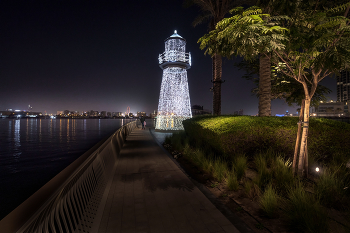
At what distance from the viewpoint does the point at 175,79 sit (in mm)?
18422

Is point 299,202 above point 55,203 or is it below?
below

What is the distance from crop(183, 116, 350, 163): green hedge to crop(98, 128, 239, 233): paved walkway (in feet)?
6.88

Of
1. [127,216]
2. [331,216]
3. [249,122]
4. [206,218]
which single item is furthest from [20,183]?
[331,216]

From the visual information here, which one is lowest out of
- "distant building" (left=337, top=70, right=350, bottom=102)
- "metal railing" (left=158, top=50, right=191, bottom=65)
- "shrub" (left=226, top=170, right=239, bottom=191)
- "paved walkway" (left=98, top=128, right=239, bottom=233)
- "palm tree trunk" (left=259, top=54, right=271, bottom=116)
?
"paved walkway" (left=98, top=128, right=239, bottom=233)

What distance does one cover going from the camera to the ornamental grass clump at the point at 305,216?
2848mm

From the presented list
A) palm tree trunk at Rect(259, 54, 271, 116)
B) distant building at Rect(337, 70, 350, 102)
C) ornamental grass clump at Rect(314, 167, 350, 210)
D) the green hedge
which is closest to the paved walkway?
the green hedge

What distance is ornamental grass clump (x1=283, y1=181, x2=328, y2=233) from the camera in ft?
9.34

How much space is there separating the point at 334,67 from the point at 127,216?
5.14 m

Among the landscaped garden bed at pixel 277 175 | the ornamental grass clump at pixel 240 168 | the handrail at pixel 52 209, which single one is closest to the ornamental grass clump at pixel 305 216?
the landscaped garden bed at pixel 277 175

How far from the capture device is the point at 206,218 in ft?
11.3

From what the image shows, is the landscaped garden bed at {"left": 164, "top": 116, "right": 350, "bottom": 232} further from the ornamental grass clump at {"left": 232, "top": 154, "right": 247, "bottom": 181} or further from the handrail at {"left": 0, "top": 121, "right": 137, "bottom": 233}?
the handrail at {"left": 0, "top": 121, "right": 137, "bottom": 233}

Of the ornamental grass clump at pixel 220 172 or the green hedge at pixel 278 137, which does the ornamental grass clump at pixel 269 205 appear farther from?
the green hedge at pixel 278 137

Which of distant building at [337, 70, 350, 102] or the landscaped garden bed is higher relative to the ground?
distant building at [337, 70, 350, 102]

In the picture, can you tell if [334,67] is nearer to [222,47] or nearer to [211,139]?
[222,47]
